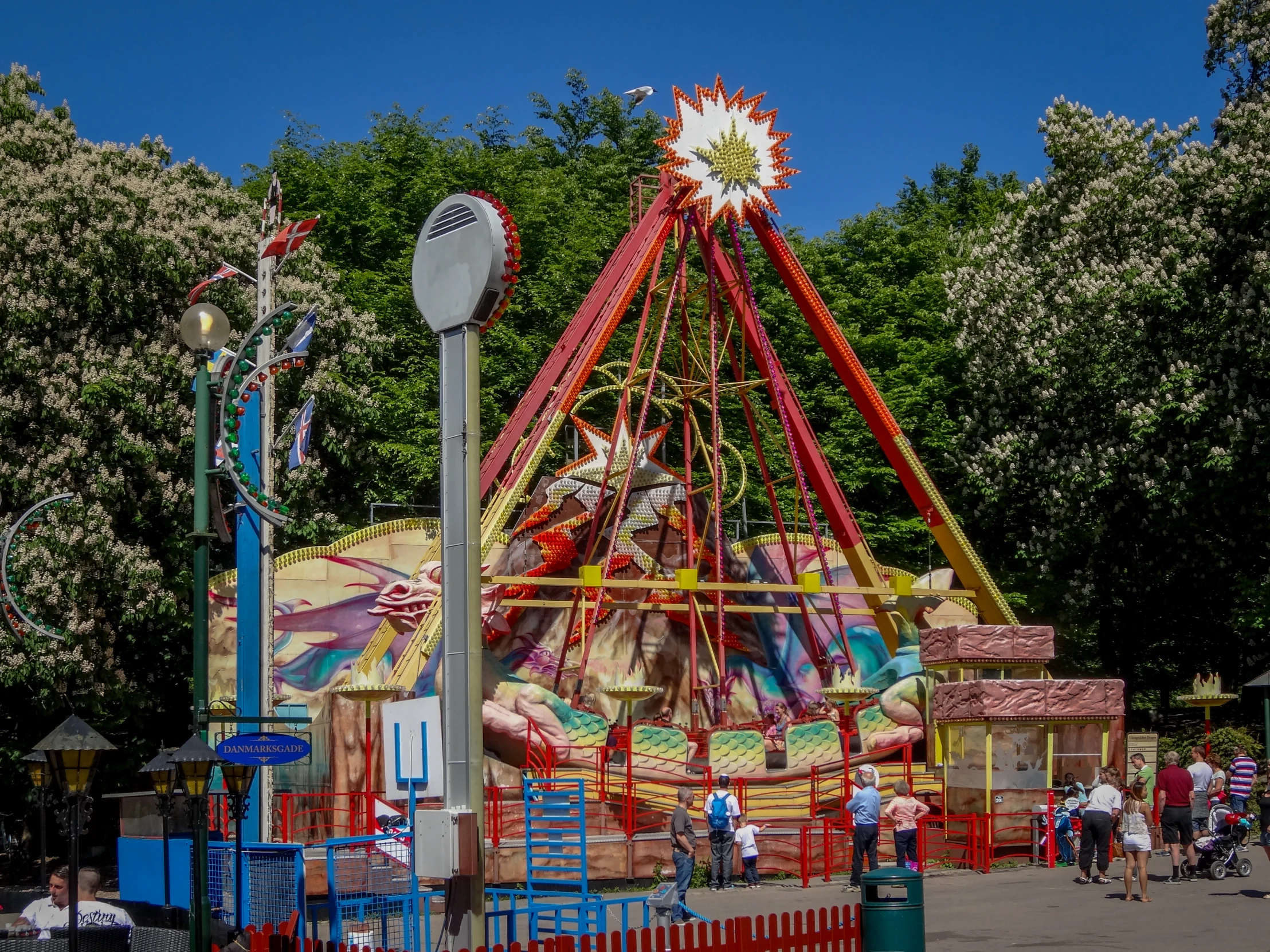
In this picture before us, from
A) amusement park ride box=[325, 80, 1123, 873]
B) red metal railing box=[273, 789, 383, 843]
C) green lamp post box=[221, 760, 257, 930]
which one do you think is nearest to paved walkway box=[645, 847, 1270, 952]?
amusement park ride box=[325, 80, 1123, 873]

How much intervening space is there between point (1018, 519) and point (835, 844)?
55.4ft

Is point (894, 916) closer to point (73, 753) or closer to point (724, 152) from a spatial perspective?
point (73, 753)

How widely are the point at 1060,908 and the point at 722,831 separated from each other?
4186mm

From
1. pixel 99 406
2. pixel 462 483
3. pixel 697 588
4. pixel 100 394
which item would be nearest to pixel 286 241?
pixel 100 394

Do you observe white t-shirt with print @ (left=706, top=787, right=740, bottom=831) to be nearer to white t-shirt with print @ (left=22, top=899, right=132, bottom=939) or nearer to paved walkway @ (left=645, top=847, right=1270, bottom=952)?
paved walkway @ (left=645, top=847, right=1270, bottom=952)

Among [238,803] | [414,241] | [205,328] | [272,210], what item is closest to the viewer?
[238,803]

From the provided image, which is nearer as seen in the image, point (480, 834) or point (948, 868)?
point (480, 834)

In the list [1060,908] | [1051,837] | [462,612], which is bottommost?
A: [1060,908]

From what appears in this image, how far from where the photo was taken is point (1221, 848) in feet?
61.5

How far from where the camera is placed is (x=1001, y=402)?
1350 inches

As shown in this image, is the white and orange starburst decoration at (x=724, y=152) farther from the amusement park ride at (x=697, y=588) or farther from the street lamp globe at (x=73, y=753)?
the street lamp globe at (x=73, y=753)

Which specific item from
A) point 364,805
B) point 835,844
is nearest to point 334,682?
point 364,805

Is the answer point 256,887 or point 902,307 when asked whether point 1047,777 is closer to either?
point 256,887

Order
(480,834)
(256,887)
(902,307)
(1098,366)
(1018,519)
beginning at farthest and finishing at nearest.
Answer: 1. (902,307)
2. (1018,519)
3. (1098,366)
4. (256,887)
5. (480,834)
